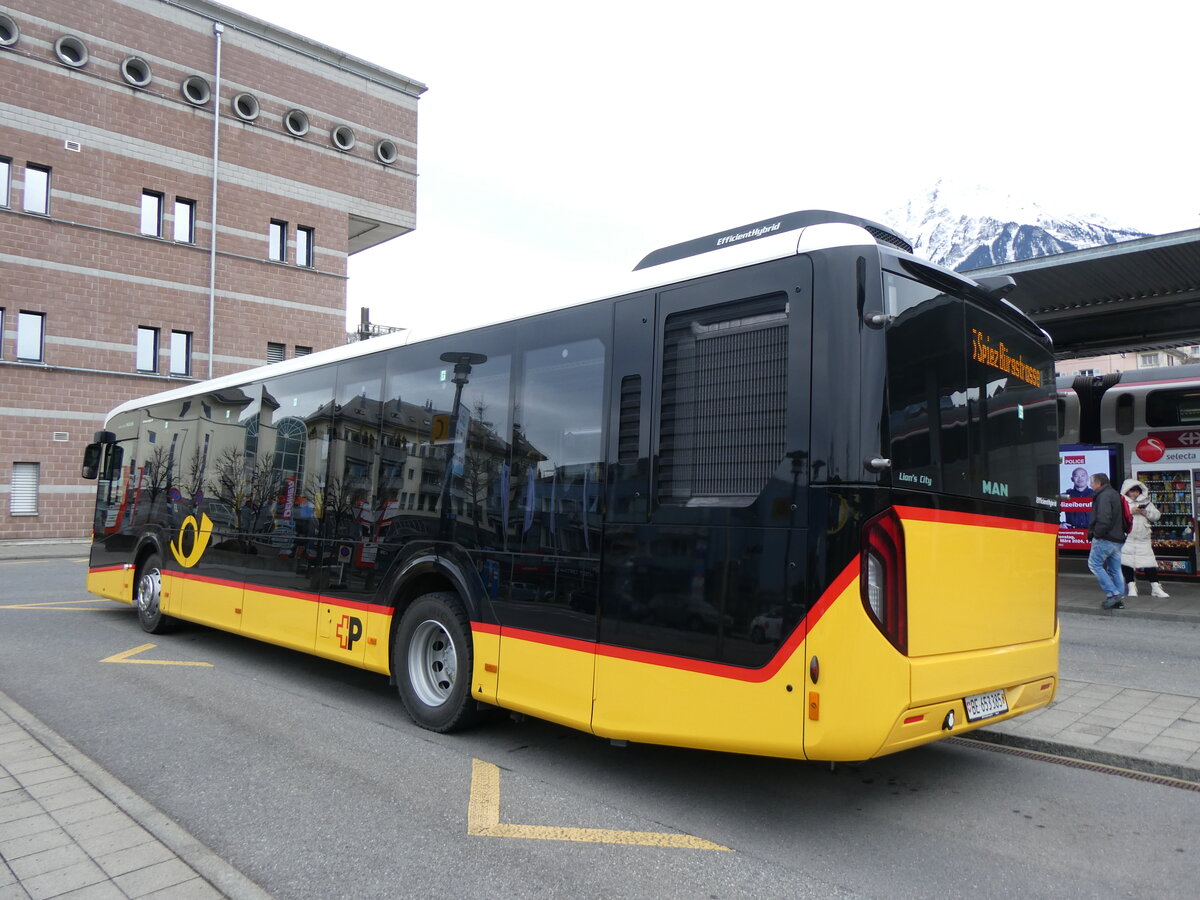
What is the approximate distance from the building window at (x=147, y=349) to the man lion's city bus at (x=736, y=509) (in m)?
26.6

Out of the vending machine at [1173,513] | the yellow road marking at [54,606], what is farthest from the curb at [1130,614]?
the yellow road marking at [54,606]

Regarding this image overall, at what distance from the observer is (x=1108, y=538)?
11930 mm

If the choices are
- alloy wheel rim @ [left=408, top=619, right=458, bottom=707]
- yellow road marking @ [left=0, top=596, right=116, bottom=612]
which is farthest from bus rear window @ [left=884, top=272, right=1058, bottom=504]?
yellow road marking @ [left=0, top=596, right=116, bottom=612]

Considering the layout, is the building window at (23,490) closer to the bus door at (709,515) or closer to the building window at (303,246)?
the building window at (303,246)

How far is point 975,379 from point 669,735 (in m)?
2.46

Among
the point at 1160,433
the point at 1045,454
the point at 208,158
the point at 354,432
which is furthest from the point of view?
the point at 208,158

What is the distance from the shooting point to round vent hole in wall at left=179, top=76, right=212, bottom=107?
29938 mm

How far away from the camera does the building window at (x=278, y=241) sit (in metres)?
32.6

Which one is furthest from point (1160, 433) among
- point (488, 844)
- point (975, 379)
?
point (488, 844)

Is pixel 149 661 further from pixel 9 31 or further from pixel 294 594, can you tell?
pixel 9 31

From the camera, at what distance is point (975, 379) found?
15.1 ft

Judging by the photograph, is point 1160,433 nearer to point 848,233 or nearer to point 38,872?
point 848,233

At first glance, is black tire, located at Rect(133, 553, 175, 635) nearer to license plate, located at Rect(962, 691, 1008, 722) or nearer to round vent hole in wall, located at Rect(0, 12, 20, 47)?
license plate, located at Rect(962, 691, 1008, 722)

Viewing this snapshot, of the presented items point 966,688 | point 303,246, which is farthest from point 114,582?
point 303,246
